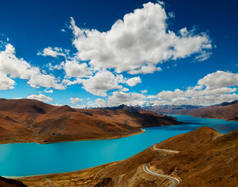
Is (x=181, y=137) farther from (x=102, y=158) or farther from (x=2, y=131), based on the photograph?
(x=2, y=131)

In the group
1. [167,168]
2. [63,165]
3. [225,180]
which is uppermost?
[225,180]

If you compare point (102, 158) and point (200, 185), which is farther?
point (102, 158)

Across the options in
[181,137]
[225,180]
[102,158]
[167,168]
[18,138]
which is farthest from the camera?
[18,138]

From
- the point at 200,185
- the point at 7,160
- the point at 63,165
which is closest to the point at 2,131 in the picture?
the point at 7,160

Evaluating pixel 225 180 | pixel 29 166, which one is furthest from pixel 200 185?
pixel 29 166

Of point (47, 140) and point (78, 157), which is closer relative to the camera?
point (78, 157)

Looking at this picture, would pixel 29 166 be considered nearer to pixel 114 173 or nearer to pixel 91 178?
pixel 91 178

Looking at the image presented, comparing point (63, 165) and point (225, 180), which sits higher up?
point (225, 180)

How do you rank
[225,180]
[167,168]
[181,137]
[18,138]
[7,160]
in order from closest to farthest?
[225,180], [167,168], [181,137], [7,160], [18,138]

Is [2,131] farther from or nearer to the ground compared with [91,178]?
farther from the ground
